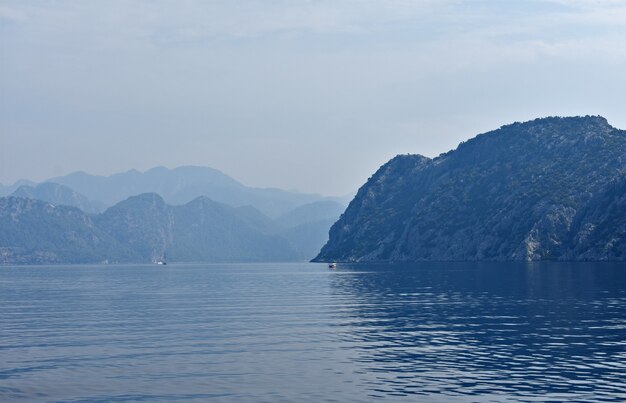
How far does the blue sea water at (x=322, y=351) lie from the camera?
2164 inches

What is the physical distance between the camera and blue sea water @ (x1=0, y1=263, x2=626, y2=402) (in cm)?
5497

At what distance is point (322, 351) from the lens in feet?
241

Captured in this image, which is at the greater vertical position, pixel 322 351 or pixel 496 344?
pixel 496 344

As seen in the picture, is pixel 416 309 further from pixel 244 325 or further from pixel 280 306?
pixel 244 325

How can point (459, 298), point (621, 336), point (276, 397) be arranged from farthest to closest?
point (459, 298), point (621, 336), point (276, 397)

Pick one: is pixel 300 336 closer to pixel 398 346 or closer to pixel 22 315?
pixel 398 346

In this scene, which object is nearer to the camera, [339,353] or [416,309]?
[339,353]

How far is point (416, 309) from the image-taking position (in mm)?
117062

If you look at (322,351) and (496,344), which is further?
(496,344)

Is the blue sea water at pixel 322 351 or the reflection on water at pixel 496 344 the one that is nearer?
the blue sea water at pixel 322 351

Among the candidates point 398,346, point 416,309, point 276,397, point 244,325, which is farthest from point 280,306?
point 276,397

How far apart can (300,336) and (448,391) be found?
32.9m

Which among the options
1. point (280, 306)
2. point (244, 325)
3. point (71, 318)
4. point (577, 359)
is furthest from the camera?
point (280, 306)

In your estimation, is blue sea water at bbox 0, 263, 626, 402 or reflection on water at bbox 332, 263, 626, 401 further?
reflection on water at bbox 332, 263, 626, 401
